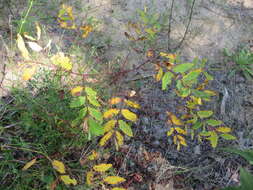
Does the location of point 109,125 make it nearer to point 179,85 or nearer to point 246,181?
point 179,85

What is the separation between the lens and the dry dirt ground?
182cm

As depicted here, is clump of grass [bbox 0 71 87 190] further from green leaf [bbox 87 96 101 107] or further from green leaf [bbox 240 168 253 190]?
green leaf [bbox 240 168 253 190]

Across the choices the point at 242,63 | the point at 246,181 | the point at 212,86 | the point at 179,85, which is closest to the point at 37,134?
the point at 179,85

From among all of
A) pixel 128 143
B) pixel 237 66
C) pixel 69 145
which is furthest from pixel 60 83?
pixel 237 66

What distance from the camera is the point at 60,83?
182cm

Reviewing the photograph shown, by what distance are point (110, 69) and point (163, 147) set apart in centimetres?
79

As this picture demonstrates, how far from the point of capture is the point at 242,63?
2.47m

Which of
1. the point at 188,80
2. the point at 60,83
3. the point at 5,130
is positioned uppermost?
the point at 188,80

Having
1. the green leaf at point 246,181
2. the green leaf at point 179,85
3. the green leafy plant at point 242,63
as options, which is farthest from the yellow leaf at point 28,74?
the green leafy plant at point 242,63

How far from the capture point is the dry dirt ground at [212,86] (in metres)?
1.82

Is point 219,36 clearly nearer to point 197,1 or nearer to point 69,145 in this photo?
point 197,1

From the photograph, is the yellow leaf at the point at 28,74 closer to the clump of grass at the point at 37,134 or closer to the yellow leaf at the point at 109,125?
the clump of grass at the point at 37,134

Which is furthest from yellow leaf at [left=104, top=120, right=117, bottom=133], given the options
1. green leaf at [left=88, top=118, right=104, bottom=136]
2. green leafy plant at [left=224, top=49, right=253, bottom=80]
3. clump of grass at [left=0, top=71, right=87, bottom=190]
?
green leafy plant at [left=224, top=49, right=253, bottom=80]

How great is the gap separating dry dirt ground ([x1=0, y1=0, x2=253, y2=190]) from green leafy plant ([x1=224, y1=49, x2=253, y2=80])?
0.20 feet
